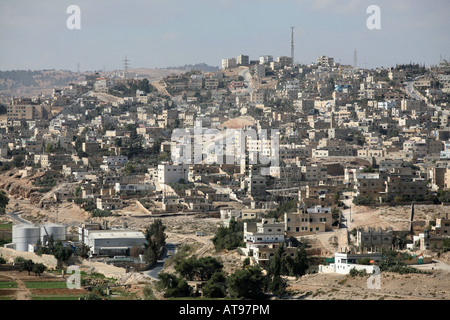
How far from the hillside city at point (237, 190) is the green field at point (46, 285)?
0.18 meters

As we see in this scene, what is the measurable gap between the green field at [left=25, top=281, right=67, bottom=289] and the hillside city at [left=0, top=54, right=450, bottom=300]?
0.18m

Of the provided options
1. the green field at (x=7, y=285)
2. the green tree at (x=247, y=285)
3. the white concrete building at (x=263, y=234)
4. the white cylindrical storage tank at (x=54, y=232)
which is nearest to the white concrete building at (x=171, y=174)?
the white cylindrical storage tank at (x=54, y=232)

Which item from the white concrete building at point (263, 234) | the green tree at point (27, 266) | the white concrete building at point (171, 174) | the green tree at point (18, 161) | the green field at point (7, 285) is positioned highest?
the green tree at point (18, 161)

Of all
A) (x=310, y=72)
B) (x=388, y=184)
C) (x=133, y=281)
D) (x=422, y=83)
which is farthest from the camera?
(x=310, y=72)

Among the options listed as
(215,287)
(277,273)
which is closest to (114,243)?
(215,287)

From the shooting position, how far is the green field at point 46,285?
20625 millimetres

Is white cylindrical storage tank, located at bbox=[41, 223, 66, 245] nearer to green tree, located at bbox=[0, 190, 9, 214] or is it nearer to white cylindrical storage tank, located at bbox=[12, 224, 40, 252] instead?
white cylindrical storage tank, located at bbox=[12, 224, 40, 252]

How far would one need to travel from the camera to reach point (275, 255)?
19.4m

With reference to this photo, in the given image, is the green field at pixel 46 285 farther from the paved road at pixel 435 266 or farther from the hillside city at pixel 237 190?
the paved road at pixel 435 266

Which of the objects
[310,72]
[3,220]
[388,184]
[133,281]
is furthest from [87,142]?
[310,72]

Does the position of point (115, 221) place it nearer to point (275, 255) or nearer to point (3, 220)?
point (3, 220)

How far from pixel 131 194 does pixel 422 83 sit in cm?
2201

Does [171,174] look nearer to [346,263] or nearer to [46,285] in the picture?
[46,285]

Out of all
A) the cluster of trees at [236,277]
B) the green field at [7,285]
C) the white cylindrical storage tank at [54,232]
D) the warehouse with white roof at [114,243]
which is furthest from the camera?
the white cylindrical storage tank at [54,232]
